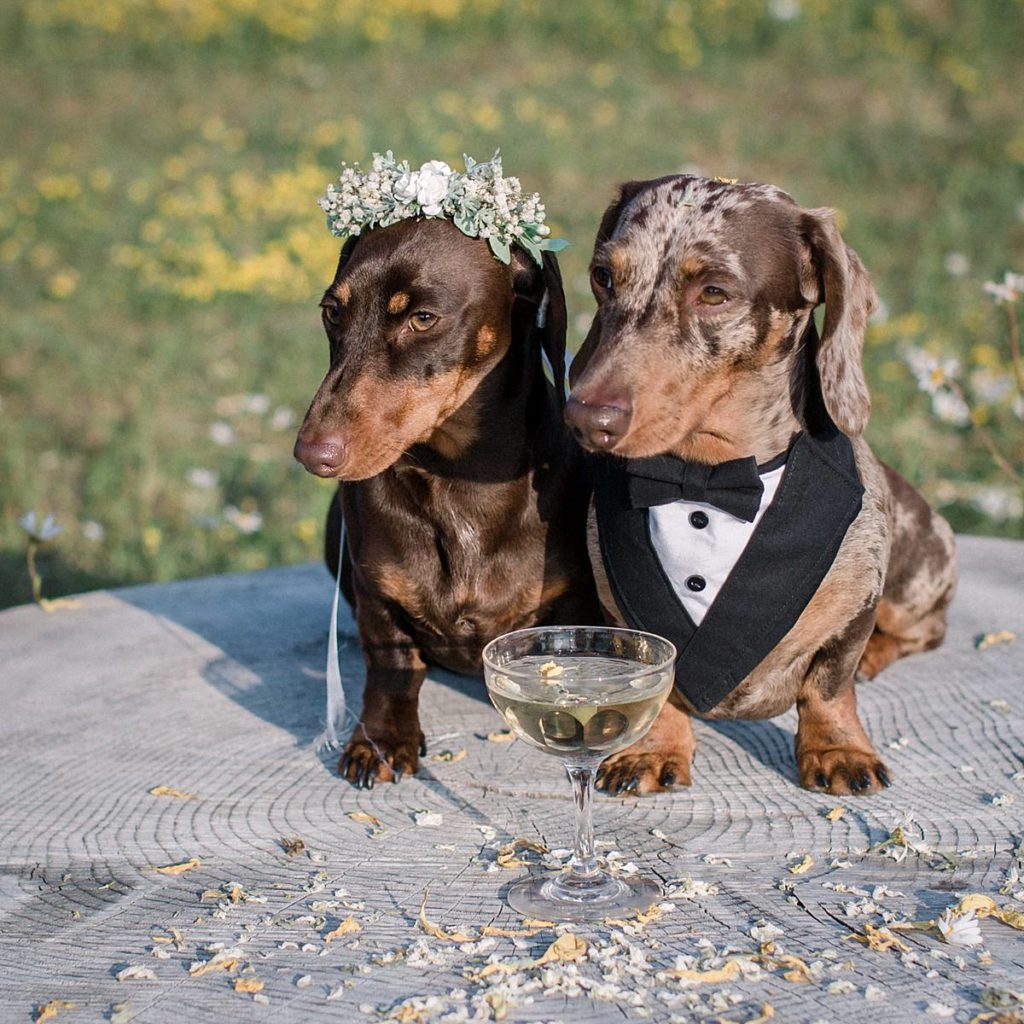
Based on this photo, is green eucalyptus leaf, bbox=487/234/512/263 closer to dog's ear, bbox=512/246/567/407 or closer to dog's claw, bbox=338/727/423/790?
dog's ear, bbox=512/246/567/407

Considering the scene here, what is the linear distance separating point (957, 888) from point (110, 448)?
5.24 metres

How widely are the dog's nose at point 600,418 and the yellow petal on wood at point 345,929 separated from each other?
937mm

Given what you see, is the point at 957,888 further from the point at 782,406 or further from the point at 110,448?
the point at 110,448

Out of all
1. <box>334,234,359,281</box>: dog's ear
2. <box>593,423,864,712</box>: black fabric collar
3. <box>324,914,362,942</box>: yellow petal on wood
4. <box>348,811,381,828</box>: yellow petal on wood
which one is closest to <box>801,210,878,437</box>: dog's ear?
<box>593,423,864,712</box>: black fabric collar

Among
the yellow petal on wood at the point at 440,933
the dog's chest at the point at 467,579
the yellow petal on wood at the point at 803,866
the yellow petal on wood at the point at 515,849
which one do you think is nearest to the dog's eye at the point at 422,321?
the dog's chest at the point at 467,579

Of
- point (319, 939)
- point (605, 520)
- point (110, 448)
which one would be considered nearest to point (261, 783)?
point (319, 939)

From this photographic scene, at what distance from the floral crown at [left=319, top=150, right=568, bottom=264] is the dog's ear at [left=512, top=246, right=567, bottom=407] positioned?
38 millimetres

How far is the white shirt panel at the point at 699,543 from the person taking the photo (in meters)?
2.90

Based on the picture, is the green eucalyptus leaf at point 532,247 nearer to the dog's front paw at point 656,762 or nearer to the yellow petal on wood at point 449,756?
the dog's front paw at point 656,762

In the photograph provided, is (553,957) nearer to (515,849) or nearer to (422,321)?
(515,849)

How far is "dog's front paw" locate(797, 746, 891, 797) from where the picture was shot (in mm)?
2883

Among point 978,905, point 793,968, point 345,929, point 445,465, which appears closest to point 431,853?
point 345,929

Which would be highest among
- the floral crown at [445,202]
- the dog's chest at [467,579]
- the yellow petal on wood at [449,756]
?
the floral crown at [445,202]

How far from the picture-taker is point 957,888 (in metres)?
2.47
